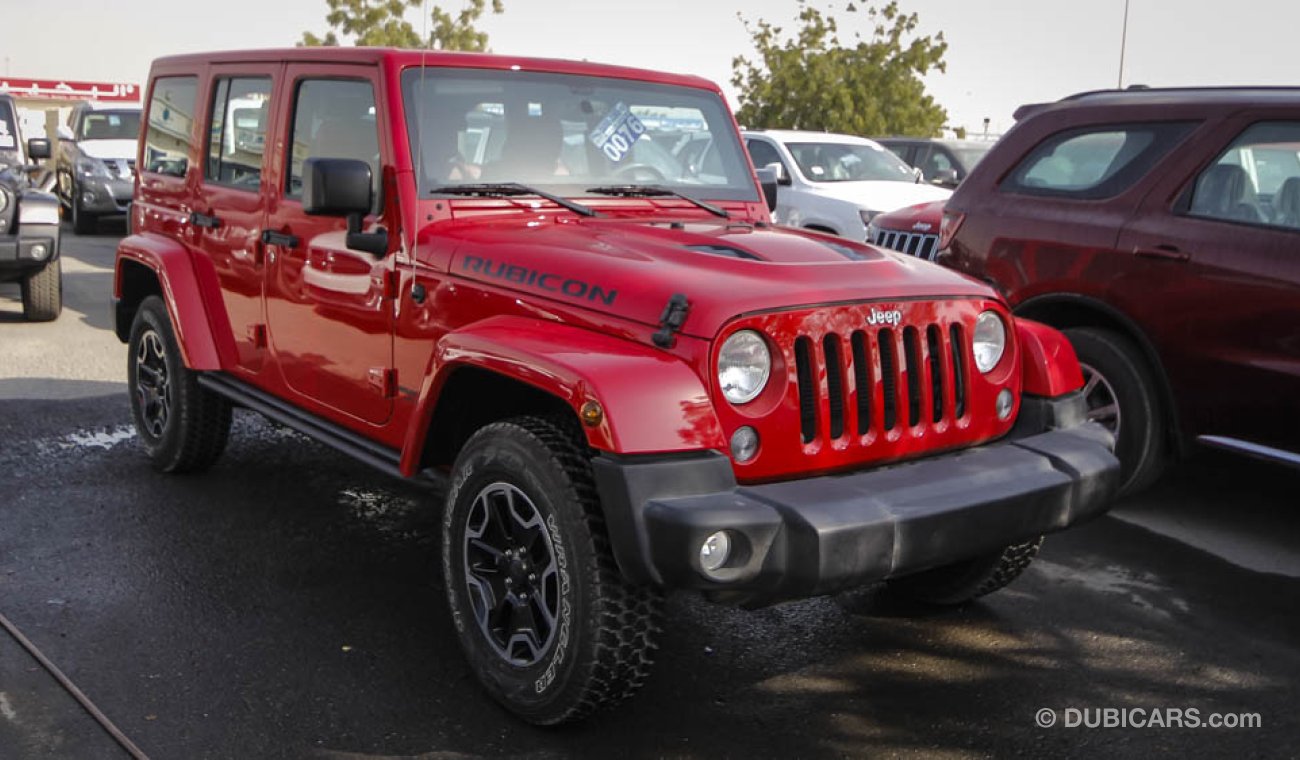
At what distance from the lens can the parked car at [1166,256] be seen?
5.10 m

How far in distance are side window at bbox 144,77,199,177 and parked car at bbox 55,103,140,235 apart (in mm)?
12274

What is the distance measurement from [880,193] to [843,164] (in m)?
0.88

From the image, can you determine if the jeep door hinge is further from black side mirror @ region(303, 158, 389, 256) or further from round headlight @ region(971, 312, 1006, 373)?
round headlight @ region(971, 312, 1006, 373)

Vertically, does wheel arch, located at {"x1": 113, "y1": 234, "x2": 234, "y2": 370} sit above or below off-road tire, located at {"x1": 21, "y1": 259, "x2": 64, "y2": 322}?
above

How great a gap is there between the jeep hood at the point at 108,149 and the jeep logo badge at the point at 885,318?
1695 cm

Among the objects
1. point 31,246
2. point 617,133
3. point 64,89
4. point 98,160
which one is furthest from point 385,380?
point 64,89

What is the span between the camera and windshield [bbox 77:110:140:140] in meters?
18.8

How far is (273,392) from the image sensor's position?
202 inches

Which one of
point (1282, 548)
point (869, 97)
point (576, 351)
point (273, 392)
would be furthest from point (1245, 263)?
point (869, 97)

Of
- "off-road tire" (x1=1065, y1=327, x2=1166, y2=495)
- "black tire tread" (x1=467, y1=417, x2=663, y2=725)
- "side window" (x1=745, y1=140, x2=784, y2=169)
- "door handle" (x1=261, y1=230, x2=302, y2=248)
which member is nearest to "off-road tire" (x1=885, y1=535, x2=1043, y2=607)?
"off-road tire" (x1=1065, y1=327, x2=1166, y2=495)

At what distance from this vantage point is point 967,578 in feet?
14.5

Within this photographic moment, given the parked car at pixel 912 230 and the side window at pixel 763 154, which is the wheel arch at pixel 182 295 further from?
the side window at pixel 763 154

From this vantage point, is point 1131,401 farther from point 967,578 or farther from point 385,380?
point 385,380

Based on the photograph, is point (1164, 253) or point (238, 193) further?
point (1164, 253)
